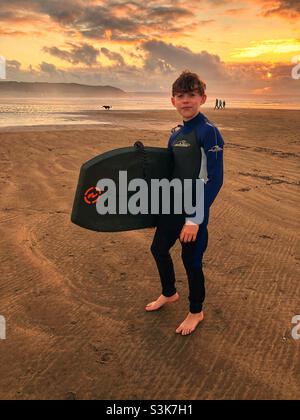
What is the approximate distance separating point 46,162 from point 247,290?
6382 millimetres

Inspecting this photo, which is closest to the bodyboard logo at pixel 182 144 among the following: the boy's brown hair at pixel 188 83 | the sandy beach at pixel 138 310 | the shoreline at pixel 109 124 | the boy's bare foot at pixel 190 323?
the boy's brown hair at pixel 188 83

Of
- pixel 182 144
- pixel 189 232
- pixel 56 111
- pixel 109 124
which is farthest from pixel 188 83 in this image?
pixel 56 111

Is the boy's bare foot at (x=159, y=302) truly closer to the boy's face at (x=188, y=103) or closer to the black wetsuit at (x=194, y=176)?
the black wetsuit at (x=194, y=176)

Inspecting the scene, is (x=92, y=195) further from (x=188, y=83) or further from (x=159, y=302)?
(x=159, y=302)

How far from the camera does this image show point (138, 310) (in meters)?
3.46

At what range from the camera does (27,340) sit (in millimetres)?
3002

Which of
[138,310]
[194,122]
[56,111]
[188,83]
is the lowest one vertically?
[138,310]

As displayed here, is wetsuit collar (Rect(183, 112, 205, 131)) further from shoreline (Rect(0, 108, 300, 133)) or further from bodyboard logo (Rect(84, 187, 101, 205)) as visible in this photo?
shoreline (Rect(0, 108, 300, 133))

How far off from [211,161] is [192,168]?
180 millimetres

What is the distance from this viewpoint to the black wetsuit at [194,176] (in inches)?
107

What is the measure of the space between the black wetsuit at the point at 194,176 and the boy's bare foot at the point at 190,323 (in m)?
0.05

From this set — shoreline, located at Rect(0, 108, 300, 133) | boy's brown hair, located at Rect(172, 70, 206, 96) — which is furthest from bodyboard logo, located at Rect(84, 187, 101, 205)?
shoreline, located at Rect(0, 108, 300, 133)

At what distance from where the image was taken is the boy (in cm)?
274
